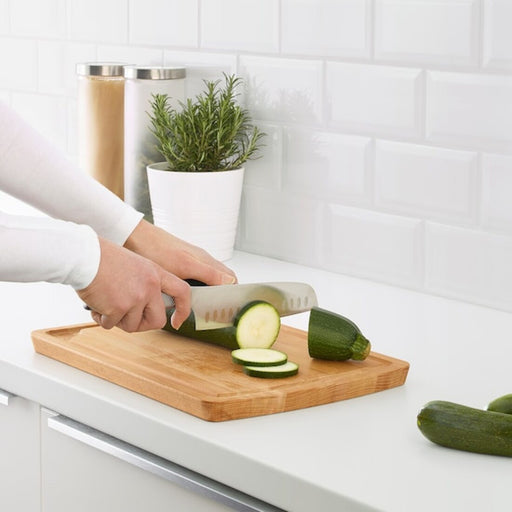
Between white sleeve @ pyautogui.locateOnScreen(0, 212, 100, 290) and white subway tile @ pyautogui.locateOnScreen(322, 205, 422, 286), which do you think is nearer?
white sleeve @ pyautogui.locateOnScreen(0, 212, 100, 290)

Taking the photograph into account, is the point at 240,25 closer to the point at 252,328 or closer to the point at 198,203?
the point at 198,203

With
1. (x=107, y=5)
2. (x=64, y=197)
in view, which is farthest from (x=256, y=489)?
(x=107, y=5)

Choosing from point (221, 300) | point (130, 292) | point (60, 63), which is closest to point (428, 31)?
point (221, 300)

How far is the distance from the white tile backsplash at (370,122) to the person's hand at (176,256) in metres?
0.36

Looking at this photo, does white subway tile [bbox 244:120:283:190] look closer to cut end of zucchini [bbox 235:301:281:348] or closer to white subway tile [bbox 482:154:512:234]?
white subway tile [bbox 482:154:512:234]

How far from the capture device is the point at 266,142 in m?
1.91

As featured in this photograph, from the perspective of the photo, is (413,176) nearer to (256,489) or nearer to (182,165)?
(182,165)

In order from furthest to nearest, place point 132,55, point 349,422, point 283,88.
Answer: point 132,55
point 283,88
point 349,422

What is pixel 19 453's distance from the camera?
4.64 feet

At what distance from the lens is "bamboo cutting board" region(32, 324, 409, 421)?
3.82ft

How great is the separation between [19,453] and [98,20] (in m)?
1.10

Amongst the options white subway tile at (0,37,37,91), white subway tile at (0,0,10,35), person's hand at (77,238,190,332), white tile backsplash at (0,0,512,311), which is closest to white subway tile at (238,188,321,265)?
white tile backsplash at (0,0,512,311)

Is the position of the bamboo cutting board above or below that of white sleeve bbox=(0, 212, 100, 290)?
below

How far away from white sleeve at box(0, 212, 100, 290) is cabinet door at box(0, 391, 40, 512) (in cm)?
23
